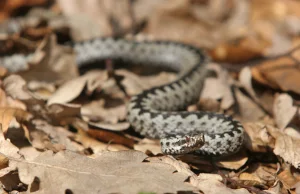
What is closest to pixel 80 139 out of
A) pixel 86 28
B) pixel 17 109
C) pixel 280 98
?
pixel 17 109

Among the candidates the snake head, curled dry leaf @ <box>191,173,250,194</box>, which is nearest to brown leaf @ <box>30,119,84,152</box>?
the snake head

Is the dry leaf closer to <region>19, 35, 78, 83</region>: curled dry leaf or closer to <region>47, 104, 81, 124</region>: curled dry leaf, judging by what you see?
<region>47, 104, 81, 124</region>: curled dry leaf

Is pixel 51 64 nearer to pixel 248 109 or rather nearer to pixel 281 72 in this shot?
pixel 248 109

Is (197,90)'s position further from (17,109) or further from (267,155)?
(17,109)

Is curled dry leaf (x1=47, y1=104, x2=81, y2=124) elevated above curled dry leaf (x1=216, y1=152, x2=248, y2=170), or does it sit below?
above

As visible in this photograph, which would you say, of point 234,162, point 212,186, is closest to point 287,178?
point 234,162
